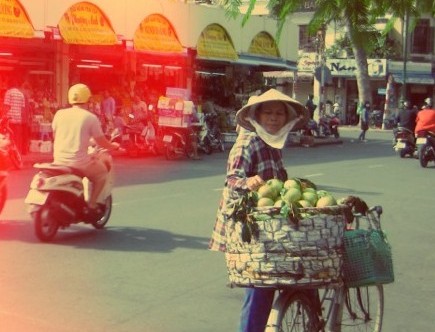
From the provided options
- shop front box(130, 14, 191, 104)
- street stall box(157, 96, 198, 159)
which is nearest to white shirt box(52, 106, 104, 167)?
street stall box(157, 96, 198, 159)

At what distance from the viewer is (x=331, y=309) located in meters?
4.62

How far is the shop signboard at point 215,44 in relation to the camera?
2620cm

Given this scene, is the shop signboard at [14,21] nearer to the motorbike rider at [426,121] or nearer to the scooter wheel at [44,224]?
the motorbike rider at [426,121]

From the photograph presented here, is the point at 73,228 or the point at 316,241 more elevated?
the point at 316,241

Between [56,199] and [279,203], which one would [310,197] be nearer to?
[279,203]

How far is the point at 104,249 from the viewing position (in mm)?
8859

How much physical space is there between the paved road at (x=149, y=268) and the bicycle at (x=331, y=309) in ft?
2.92

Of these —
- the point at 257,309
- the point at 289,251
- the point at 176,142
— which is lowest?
the point at 257,309

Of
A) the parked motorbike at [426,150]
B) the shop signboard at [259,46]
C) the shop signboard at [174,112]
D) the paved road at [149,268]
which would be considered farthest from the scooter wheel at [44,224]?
the shop signboard at [259,46]

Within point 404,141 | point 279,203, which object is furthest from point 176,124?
point 279,203

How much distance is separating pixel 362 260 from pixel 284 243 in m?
0.58

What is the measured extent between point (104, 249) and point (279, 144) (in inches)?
179

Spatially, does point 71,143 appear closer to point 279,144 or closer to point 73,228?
point 73,228

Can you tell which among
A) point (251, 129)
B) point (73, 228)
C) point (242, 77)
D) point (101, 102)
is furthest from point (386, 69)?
point (251, 129)
